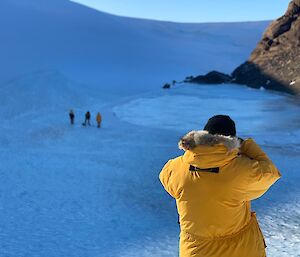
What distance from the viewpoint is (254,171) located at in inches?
87.6

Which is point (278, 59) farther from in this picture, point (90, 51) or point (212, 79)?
point (90, 51)

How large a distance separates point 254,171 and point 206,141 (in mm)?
279

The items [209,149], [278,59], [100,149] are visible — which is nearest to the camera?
[209,149]

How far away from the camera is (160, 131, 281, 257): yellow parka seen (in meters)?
2.23

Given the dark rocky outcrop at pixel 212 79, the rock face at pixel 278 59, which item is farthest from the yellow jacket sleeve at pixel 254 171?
the dark rocky outcrop at pixel 212 79

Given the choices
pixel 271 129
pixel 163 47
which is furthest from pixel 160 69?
pixel 271 129

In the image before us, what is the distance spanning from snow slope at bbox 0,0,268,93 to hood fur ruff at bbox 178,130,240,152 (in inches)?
1211

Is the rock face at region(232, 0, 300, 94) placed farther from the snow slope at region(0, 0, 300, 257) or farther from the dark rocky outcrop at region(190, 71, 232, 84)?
the snow slope at region(0, 0, 300, 257)

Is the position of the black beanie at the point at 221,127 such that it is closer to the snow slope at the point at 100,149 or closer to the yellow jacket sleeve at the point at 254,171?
the yellow jacket sleeve at the point at 254,171

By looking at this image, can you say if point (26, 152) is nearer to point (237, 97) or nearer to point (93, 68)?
point (237, 97)

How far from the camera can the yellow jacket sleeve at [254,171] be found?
7.31 feet

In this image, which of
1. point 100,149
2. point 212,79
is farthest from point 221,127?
point 212,79

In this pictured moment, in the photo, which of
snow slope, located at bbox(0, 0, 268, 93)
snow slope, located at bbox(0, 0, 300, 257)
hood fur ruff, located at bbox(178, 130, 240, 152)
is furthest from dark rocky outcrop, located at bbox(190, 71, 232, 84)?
hood fur ruff, located at bbox(178, 130, 240, 152)

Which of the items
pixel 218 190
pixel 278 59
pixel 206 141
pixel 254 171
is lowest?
pixel 278 59
